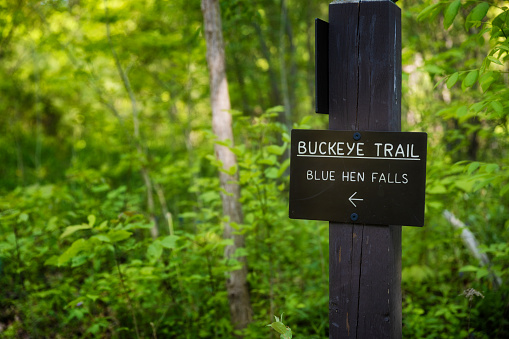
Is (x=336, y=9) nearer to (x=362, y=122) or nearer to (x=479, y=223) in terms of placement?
(x=362, y=122)

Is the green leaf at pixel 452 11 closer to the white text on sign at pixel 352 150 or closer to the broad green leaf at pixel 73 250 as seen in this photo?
the white text on sign at pixel 352 150

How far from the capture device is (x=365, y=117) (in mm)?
1504

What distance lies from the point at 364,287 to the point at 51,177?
6.88 metres

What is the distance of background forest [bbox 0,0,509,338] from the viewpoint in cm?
239

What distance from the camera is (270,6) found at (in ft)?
27.8

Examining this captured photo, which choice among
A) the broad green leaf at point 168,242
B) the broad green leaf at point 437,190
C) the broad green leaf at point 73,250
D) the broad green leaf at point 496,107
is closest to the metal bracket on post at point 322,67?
the broad green leaf at point 496,107

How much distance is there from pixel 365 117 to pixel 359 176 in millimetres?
226

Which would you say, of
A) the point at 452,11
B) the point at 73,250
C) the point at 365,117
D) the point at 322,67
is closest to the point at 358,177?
the point at 365,117

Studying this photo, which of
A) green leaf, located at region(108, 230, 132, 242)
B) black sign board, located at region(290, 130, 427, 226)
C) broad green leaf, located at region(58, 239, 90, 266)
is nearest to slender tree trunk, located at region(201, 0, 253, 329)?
green leaf, located at region(108, 230, 132, 242)

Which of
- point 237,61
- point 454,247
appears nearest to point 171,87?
point 237,61

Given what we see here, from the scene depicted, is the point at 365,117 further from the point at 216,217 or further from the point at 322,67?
the point at 216,217

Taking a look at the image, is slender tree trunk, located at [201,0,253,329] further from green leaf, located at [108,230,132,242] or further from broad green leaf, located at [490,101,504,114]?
broad green leaf, located at [490,101,504,114]

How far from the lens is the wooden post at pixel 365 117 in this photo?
1485 millimetres

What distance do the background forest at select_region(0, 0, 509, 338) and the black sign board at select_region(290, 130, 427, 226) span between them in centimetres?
51
